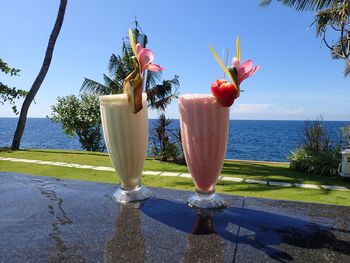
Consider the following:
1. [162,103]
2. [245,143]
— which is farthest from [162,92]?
[245,143]

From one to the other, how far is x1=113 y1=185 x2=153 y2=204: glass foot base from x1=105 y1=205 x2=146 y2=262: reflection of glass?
0.58ft

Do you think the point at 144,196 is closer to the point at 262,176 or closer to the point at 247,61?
the point at 247,61

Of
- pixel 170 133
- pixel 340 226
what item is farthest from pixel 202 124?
pixel 170 133

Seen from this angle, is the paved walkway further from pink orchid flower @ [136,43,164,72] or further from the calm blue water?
pink orchid flower @ [136,43,164,72]

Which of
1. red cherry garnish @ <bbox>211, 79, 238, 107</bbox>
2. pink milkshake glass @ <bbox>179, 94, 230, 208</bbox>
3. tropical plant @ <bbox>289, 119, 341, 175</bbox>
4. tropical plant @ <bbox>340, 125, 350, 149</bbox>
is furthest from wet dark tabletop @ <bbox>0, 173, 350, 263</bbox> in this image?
tropical plant @ <bbox>340, 125, 350, 149</bbox>

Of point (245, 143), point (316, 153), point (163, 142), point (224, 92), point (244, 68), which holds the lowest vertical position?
point (245, 143)

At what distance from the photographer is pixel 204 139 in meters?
1.31

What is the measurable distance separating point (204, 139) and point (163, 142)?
1049 cm

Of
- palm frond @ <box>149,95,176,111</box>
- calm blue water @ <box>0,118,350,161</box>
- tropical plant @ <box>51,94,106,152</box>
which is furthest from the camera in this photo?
calm blue water @ <box>0,118,350,161</box>

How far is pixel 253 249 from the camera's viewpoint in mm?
964

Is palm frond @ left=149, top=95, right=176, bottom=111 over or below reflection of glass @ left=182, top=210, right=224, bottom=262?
over

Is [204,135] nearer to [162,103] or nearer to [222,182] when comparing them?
[222,182]

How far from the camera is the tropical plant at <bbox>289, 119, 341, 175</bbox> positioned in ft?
31.5

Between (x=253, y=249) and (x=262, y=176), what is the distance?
25.5ft
